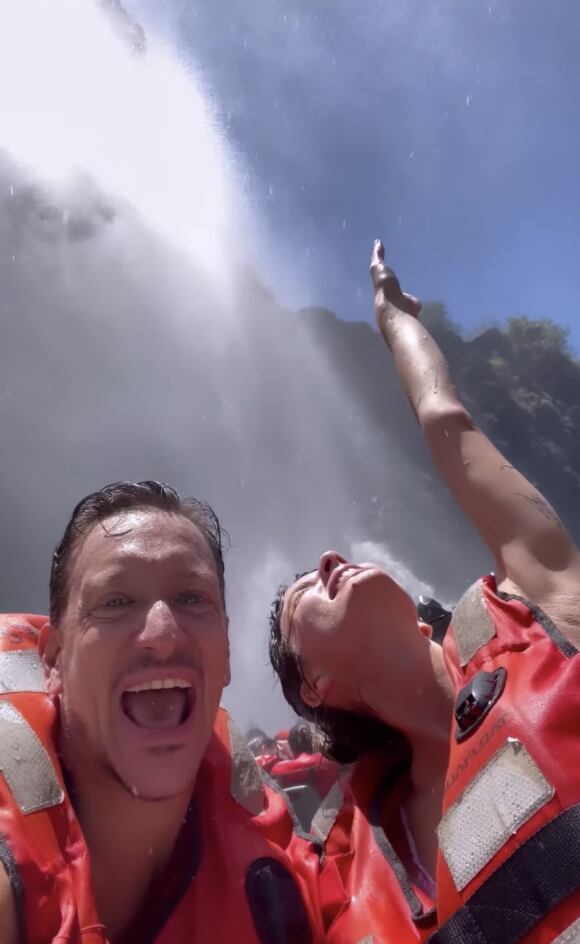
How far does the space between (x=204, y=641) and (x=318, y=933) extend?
905 mm

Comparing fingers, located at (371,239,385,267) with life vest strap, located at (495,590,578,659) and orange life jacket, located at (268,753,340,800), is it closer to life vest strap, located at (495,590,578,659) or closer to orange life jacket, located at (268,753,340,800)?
life vest strap, located at (495,590,578,659)

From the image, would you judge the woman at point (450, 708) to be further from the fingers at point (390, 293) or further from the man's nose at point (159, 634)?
the man's nose at point (159, 634)

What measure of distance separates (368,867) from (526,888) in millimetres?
746

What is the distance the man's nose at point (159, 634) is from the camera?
150cm

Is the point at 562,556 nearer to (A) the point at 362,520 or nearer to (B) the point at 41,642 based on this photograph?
(B) the point at 41,642

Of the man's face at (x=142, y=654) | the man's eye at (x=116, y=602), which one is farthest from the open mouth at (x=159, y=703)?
the man's eye at (x=116, y=602)

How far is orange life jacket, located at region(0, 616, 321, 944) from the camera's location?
4.18 feet

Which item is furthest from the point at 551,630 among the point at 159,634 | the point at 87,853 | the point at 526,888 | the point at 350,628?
the point at 87,853

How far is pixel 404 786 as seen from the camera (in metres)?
2.26

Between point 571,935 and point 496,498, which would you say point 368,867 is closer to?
point 571,935

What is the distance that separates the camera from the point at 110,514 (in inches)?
74.8

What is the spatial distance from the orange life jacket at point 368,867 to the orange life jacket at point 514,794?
27 cm

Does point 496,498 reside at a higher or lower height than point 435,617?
higher

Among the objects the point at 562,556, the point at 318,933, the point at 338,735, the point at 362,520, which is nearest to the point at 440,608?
the point at 338,735
